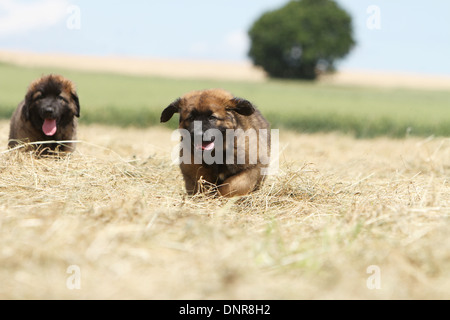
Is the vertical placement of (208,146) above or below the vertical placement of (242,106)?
below

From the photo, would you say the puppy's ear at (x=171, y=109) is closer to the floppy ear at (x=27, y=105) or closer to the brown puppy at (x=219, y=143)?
the brown puppy at (x=219, y=143)

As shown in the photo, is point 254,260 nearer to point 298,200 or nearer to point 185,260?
point 185,260

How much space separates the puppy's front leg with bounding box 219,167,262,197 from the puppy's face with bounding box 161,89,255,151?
0.46 metres

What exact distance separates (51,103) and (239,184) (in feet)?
9.38

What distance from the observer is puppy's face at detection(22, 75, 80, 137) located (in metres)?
6.68

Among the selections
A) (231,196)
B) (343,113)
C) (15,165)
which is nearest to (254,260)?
(231,196)

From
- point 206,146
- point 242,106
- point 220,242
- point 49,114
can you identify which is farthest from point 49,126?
point 220,242

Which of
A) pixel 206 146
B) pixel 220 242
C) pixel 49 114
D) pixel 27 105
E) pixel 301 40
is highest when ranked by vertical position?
pixel 301 40

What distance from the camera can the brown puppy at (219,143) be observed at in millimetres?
5078

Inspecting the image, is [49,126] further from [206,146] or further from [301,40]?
[301,40]

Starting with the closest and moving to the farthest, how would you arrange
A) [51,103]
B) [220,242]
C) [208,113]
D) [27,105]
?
[220,242], [208,113], [51,103], [27,105]

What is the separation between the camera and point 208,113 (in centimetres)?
506

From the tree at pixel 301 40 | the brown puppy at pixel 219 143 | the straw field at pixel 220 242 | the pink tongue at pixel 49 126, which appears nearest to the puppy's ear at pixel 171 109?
the brown puppy at pixel 219 143

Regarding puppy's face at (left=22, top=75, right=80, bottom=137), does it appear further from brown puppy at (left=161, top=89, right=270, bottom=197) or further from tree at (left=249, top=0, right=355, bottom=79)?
tree at (left=249, top=0, right=355, bottom=79)
